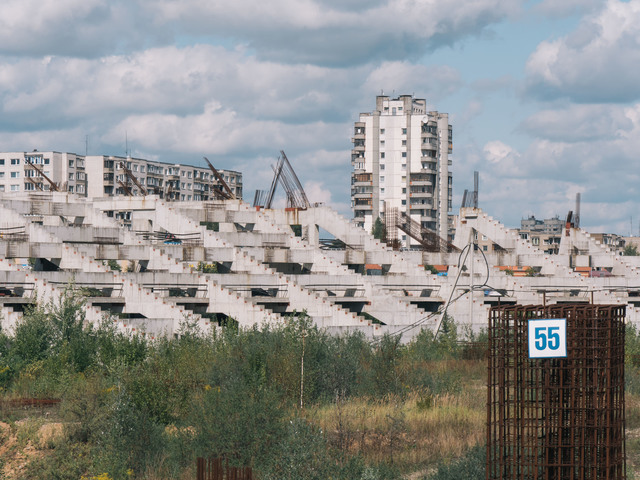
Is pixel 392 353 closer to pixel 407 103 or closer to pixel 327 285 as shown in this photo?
pixel 327 285

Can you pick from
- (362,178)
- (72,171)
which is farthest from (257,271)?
(72,171)

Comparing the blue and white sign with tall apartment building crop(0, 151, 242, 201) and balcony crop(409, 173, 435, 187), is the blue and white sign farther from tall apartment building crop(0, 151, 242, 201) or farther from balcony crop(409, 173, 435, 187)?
tall apartment building crop(0, 151, 242, 201)

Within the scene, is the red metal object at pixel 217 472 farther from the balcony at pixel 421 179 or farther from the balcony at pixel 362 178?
the balcony at pixel 362 178

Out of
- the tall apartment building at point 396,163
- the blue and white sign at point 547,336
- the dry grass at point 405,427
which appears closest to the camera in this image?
the blue and white sign at point 547,336

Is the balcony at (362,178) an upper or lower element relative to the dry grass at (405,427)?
upper

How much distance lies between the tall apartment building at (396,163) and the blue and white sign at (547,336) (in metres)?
111

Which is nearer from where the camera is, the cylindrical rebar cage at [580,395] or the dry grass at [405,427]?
the cylindrical rebar cage at [580,395]

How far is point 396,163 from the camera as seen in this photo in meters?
125

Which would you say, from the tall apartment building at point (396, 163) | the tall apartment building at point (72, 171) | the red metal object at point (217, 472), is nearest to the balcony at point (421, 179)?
the tall apartment building at point (396, 163)

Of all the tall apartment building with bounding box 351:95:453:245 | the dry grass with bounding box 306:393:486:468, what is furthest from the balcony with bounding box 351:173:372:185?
the dry grass with bounding box 306:393:486:468

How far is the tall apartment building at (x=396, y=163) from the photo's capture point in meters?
124

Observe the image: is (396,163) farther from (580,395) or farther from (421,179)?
(580,395)

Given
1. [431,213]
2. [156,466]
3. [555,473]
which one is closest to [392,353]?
[156,466]

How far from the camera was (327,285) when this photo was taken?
53438 millimetres
